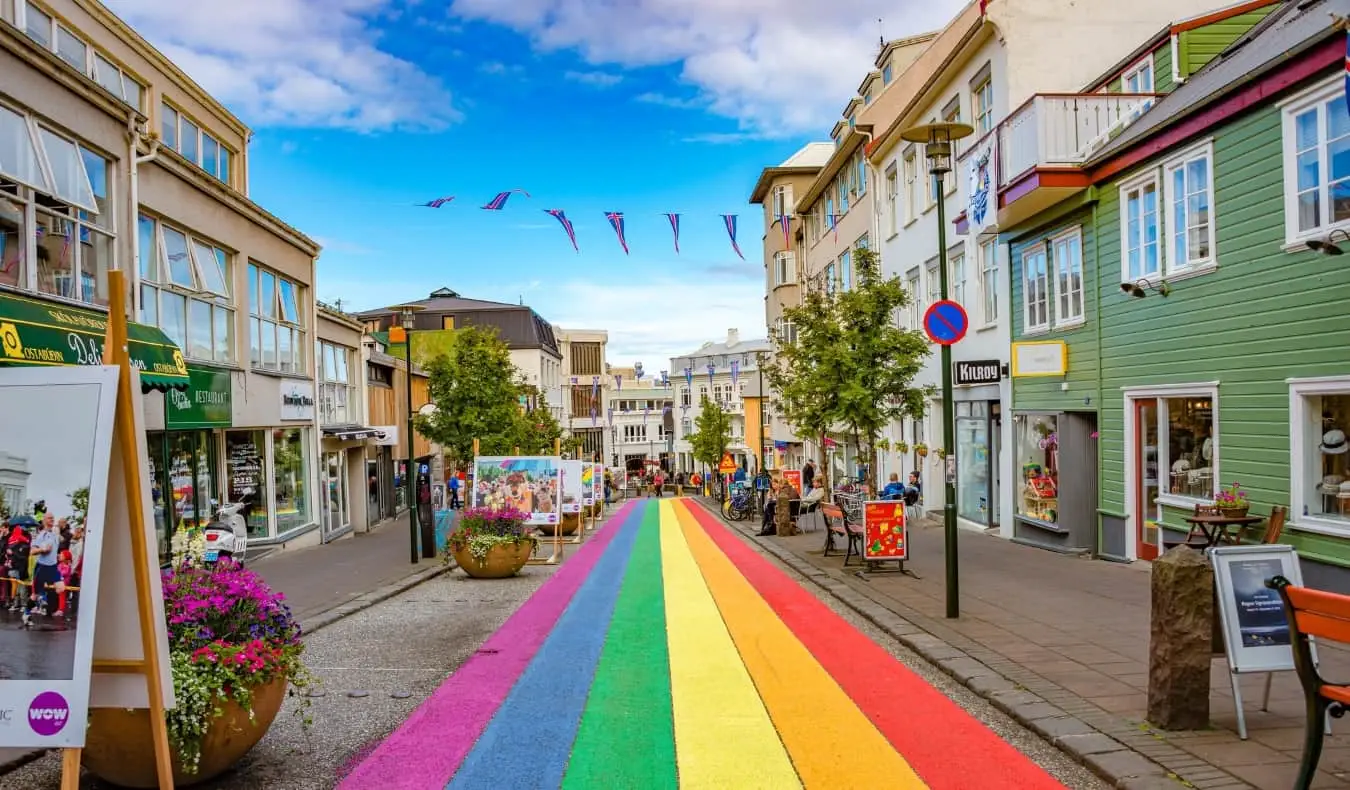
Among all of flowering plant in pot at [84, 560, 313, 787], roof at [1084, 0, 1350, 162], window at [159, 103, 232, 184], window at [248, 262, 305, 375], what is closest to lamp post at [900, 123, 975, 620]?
roof at [1084, 0, 1350, 162]

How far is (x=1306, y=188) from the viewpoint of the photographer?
36.0 ft

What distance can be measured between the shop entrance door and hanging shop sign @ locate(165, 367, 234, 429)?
14888 mm

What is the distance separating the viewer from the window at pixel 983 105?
2064 centimetres

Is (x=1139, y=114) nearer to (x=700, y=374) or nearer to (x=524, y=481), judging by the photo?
(x=524, y=481)

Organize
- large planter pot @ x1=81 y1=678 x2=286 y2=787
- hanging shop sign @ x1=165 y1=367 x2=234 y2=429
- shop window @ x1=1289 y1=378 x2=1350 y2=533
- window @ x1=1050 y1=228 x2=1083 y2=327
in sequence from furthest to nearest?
hanging shop sign @ x1=165 y1=367 x2=234 y2=429 < window @ x1=1050 y1=228 x2=1083 y2=327 < shop window @ x1=1289 y1=378 x2=1350 y2=533 < large planter pot @ x1=81 y1=678 x2=286 y2=787

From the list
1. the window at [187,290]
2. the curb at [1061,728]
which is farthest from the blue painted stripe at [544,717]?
the window at [187,290]

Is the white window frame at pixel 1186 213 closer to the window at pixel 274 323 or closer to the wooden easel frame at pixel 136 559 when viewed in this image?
the wooden easel frame at pixel 136 559

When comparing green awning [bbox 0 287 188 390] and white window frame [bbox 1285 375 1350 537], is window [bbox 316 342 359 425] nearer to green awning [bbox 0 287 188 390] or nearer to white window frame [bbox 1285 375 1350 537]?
green awning [bbox 0 287 188 390]

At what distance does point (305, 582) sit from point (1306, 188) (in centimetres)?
1465

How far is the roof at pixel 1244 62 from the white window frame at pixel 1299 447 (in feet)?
11.2

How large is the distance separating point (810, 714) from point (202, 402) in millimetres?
14733

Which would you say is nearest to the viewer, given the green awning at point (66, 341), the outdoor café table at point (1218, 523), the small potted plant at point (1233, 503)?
the green awning at point (66, 341)

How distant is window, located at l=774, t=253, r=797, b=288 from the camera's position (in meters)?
50.3

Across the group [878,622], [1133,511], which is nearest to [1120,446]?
[1133,511]
